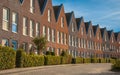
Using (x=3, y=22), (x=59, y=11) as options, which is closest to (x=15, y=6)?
(x=3, y=22)

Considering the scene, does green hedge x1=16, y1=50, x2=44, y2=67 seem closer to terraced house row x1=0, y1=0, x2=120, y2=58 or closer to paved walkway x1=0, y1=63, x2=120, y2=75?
paved walkway x1=0, y1=63, x2=120, y2=75

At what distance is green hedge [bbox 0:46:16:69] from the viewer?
21844mm

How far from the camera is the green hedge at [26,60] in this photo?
25.4 m

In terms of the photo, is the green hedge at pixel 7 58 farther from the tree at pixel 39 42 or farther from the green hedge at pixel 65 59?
the green hedge at pixel 65 59

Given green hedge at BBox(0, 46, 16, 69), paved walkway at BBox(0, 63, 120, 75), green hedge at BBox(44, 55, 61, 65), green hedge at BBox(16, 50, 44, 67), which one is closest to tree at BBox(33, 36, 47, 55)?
green hedge at BBox(44, 55, 61, 65)

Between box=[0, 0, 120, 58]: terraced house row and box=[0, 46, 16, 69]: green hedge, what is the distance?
21.1 ft

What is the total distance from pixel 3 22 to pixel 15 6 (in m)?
3.44

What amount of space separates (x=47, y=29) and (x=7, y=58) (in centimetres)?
2178

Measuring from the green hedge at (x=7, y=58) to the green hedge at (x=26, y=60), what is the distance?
1317 mm

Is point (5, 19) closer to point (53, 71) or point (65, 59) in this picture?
point (53, 71)

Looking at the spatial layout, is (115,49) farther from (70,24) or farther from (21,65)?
(21,65)

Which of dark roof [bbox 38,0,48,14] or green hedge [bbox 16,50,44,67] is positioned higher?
dark roof [bbox 38,0,48,14]

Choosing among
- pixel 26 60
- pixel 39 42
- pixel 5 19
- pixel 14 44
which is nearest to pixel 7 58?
pixel 26 60

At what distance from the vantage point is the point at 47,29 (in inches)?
1738
